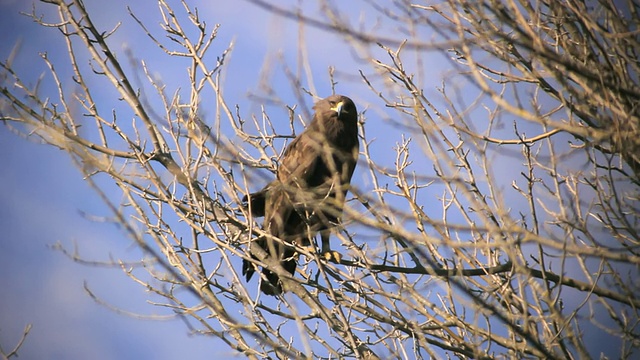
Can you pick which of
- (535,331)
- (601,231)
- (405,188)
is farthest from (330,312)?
(601,231)

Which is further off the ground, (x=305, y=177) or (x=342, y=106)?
(x=342, y=106)

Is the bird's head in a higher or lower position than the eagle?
higher

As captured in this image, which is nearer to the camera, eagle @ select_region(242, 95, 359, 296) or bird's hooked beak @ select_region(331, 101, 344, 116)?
eagle @ select_region(242, 95, 359, 296)

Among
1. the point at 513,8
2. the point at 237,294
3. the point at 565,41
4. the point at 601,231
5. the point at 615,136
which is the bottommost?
the point at 237,294

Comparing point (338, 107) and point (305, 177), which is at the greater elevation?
point (338, 107)

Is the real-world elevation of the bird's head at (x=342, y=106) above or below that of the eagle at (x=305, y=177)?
above

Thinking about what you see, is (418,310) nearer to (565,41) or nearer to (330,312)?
(330,312)

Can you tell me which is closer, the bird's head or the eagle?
the eagle

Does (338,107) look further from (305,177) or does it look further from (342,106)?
(305,177)

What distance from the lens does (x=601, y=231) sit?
430cm

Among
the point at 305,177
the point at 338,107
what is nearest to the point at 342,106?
the point at 338,107

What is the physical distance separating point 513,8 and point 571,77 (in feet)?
2.83

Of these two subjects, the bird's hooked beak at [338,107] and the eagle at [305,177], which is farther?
the bird's hooked beak at [338,107]

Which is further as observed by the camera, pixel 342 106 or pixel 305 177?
pixel 342 106
